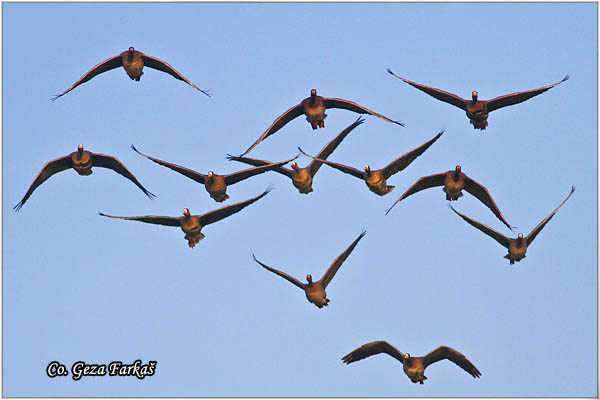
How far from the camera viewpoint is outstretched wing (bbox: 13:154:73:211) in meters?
33.1

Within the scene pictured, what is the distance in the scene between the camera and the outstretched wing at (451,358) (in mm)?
32375

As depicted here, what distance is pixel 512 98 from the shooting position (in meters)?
33.3

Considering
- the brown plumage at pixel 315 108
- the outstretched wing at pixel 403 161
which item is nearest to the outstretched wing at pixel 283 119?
the brown plumage at pixel 315 108

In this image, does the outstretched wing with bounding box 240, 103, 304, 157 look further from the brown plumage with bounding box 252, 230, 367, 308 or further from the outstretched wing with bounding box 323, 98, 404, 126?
the brown plumage with bounding box 252, 230, 367, 308

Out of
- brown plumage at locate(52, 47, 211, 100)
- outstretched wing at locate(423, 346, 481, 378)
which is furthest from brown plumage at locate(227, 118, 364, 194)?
outstretched wing at locate(423, 346, 481, 378)

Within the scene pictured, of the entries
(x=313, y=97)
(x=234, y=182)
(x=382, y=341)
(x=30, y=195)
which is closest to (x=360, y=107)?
(x=313, y=97)

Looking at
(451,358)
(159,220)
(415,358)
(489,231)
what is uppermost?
(489,231)

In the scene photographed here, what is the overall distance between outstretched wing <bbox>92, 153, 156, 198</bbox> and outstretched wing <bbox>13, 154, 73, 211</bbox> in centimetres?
73

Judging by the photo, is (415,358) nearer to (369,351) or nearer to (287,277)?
(369,351)

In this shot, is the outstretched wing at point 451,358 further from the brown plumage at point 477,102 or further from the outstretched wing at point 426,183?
the brown plumage at point 477,102

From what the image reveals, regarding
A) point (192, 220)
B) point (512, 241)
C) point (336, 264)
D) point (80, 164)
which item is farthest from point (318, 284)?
point (80, 164)

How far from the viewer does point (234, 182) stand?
32.5 meters

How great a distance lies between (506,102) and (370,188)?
4.56m

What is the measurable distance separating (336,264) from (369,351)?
2768mm
